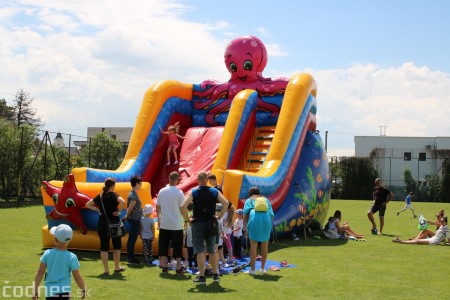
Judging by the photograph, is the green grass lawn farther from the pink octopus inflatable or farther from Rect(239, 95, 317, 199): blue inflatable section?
the pink octopus inflatable

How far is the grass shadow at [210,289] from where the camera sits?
6426 millimetres

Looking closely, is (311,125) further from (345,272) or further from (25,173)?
(25,173)

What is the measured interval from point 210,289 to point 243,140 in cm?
591

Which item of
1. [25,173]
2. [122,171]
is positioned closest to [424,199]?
[25,173]

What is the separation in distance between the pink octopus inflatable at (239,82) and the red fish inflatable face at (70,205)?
16.2 feet

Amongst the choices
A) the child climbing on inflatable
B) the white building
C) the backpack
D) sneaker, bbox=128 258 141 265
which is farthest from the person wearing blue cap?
the white building

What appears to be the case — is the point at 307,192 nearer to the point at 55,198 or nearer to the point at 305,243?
the point at 305,243

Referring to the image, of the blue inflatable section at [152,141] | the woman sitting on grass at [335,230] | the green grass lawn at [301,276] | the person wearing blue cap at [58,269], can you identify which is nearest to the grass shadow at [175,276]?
the green grass lawn at [301,276]

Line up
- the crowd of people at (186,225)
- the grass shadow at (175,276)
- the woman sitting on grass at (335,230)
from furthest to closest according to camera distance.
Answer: the woman sitting on grass at (335,230)
the grass shadow at (175,276)
the crowd of people at (186,225)

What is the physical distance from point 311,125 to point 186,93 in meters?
3.01

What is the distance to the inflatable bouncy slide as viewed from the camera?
10734mm

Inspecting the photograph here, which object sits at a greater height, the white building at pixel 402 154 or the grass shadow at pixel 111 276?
the white building at pixel 402 154

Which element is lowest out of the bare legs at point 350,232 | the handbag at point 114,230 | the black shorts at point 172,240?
the bare legs at point 350,232

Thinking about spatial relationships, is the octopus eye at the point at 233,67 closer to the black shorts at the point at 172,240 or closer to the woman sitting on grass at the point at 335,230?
the woman sitting on grass at the point at 335,230
